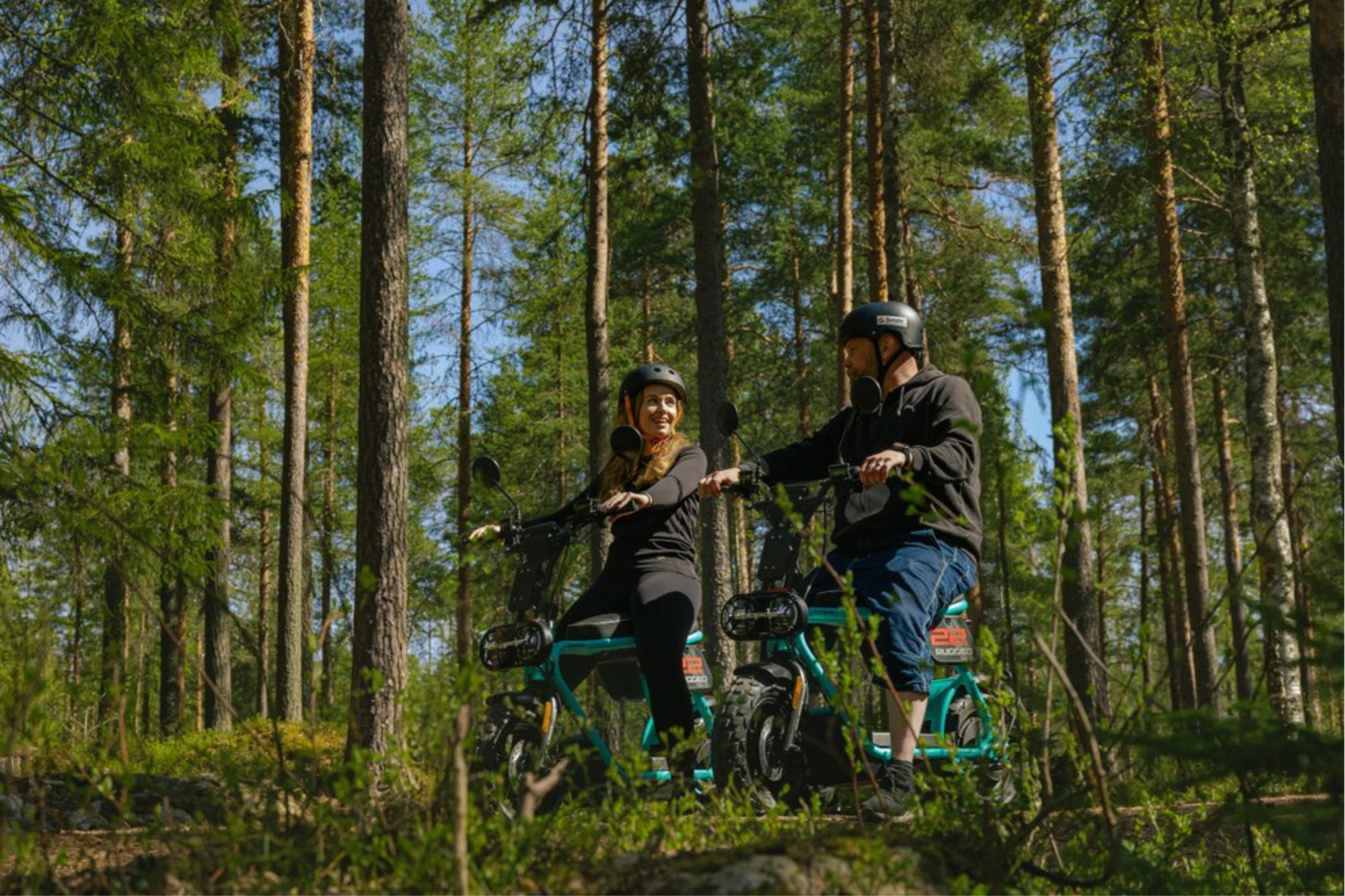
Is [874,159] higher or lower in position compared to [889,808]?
higher

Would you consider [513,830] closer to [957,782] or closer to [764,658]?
[957,782]

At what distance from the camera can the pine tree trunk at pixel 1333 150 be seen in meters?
6.31

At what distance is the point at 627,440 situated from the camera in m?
5.71

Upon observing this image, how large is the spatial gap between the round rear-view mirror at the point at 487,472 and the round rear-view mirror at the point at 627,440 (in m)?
0.56

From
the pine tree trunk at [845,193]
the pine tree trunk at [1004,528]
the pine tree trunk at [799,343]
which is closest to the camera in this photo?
the pine tree trunk at [1004,528]

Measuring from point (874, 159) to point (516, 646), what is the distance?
1644 cm

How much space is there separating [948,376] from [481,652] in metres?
2.35

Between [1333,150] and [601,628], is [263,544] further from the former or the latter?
[1333,150]

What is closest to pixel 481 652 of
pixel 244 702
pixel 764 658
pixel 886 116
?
pixel 764 658

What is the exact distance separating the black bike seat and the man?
702 millimetres

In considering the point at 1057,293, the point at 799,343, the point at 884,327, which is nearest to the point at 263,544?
the point at 799,343

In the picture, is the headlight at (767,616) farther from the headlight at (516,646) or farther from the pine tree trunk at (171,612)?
the pine tree trunk at (171,612)

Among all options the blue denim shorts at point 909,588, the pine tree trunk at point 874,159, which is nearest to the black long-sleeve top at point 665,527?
the blue denim shorts at point 909,588

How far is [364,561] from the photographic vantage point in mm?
7371
